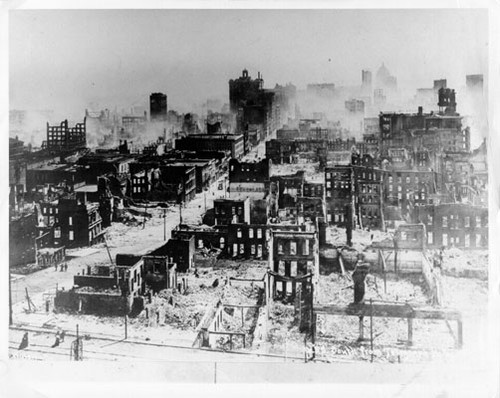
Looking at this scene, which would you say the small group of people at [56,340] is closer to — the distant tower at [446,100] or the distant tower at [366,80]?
the distant tower at [366,80]

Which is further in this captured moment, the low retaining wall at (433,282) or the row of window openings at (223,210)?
the row of window openings at (223,210)

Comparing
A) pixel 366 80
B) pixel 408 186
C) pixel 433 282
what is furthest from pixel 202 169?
pixel 433 282

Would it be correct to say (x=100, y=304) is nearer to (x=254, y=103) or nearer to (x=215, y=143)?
(x=215, y=143)

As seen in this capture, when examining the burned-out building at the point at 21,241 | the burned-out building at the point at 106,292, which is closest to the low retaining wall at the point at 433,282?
the burned-out building at the point at 106,292

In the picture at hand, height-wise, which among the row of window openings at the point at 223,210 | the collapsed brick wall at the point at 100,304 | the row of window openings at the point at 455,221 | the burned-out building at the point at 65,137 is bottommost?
the collapsed brick wall at the point at 100,304

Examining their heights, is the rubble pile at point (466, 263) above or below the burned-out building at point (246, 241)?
below

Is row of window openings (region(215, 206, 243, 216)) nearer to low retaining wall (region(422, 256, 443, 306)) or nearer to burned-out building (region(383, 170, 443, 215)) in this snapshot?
burned-out building (region(383, 170, 443, 215))
